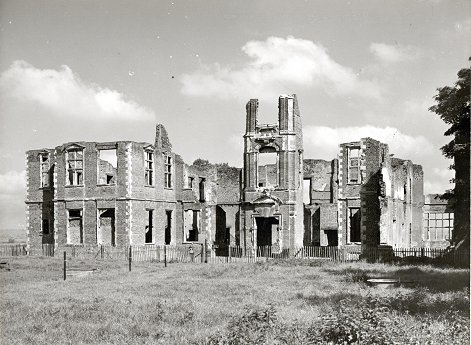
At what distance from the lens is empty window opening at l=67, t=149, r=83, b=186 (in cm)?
3266

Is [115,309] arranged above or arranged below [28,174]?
below

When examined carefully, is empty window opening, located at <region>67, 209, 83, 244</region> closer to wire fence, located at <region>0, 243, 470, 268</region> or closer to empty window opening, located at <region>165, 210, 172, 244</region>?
wire fence, located at <region>0, 243, 470, 268</region>

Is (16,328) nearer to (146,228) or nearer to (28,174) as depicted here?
(146,228)

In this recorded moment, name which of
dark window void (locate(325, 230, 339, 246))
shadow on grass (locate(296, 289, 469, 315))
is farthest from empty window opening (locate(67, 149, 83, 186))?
shadow on grass (locate(296, 289, 469, 315))

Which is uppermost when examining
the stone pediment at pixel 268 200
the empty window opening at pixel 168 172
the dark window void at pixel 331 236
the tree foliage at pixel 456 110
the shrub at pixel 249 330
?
the tree foliage at pixel 456 110

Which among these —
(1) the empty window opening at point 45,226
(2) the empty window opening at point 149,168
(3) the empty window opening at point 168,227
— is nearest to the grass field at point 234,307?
(2) the empty window opening at point 149,168

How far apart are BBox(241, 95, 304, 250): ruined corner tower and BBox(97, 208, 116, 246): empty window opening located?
28.1 ft

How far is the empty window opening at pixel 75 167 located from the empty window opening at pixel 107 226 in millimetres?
2579

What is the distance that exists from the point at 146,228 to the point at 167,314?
22313mm

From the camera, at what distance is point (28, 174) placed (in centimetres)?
3656

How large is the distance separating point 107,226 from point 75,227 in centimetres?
222

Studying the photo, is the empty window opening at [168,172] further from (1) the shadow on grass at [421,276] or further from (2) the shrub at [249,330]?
(2) the shrub at [249,330]

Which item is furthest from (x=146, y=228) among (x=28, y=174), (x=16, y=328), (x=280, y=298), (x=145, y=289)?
(x=16, y=328)

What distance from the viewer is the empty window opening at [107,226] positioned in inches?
1272
